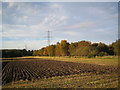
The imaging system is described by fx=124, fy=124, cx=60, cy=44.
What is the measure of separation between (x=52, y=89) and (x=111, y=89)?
351cm

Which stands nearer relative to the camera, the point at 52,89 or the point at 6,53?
the point at 52,89

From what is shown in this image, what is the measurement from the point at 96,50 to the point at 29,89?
51.2 metres

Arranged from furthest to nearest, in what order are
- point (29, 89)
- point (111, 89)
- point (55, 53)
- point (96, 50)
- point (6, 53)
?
point (55, 53), point (6, 53), point (96, 50), point (29, 89), point (111, 89)

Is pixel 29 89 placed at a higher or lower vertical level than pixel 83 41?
lower

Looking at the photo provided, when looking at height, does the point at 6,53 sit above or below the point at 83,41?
below

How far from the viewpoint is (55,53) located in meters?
89.8

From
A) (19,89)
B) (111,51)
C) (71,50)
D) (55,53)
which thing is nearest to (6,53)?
(55,53)

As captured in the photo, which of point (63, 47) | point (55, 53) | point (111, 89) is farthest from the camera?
point (55, 53)

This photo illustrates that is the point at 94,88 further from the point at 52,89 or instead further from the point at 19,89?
the point at 19,89

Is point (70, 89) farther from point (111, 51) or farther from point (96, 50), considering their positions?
point (111, 51)

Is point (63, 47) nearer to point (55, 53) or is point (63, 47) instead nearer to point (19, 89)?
point (55, 53)

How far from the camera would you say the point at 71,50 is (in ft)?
250

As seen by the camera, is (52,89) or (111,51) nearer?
(52,89)

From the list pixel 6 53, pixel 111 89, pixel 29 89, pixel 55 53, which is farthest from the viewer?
pixel 55 53
